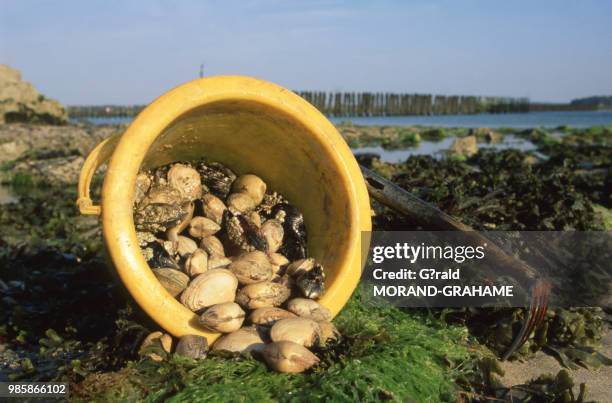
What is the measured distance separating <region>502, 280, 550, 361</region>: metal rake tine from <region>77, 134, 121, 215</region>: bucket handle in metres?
2.53

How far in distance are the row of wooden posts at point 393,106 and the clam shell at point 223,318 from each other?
42064 millimetres

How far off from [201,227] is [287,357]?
1258 mm

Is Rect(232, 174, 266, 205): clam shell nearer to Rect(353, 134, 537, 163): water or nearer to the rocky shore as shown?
the rocky shore

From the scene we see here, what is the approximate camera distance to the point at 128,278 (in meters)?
2.99

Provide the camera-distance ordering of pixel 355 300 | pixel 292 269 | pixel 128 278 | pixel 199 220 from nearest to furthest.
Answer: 1. pixel 128 278
2. pixel 292 269
3. pixel 199 220
4. pixel 355 300

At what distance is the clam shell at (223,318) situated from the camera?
2.99m

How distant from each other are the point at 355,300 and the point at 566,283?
5.24ft

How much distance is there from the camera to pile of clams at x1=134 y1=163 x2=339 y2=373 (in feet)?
9.75

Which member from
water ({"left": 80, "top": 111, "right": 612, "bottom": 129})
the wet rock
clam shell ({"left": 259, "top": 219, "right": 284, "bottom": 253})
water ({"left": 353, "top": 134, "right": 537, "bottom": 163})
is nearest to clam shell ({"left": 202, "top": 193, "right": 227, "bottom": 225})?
clam shell ({"left": 259, "top": 219, "right": 284, "bottom": 253})

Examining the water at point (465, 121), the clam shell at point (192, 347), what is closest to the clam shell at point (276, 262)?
the clam shell at point (192, 347)

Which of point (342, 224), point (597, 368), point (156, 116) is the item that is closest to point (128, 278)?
point (156, 116)

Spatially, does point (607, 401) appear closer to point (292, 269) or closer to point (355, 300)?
point (355, 300)

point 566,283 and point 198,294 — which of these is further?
point 566,283

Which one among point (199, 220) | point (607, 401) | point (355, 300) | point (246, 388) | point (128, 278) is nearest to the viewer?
point (246, 388)
